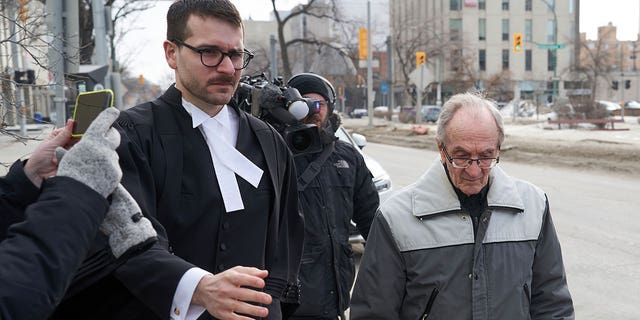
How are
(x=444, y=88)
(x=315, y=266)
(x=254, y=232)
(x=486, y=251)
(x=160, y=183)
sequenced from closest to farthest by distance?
(x=160, y=183) < (x=254, y=232) < (x=486, y=251) < (x=315, y=266) < (x=444, y=88)

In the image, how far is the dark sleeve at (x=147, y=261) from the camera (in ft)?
6.61

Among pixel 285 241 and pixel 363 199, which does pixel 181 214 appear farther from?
pixel 363 199

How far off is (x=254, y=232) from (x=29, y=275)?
99 cm

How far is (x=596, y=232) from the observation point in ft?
29.2

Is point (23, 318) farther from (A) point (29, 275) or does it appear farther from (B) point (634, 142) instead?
(B) point (634, 142)

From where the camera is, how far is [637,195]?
11945 mm

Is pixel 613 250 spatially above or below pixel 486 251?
below

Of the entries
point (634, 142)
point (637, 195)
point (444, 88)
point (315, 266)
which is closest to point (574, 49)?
point (444, 88)

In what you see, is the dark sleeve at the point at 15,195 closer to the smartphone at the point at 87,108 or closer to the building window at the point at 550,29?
the smartphone at the point at 87,108

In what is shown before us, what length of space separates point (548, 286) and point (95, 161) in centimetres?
188

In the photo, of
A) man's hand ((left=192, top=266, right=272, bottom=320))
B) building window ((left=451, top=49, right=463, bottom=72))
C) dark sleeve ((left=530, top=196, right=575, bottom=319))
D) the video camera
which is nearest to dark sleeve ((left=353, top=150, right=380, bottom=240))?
the video camera

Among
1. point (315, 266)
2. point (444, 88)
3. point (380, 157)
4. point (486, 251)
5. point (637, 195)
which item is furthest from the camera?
point (444, 88)

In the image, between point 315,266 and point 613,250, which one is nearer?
point 315,266

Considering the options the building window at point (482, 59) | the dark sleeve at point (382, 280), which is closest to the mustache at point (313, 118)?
the dark sleeve at point (382, 280)
